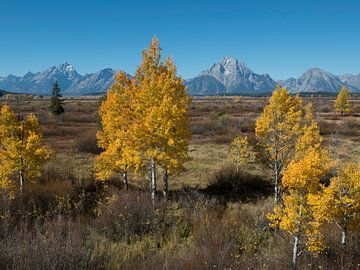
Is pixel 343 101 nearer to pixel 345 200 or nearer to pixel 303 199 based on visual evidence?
pixel 345 200

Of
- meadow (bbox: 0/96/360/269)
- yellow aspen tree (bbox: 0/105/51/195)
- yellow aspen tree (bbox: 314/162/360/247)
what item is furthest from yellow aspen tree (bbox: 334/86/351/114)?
yellow aspen tree (bbox: 0/105/51/195)

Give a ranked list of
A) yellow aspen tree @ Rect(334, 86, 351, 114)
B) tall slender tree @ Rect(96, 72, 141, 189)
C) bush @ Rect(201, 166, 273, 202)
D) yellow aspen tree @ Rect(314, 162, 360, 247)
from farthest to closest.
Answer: yellow aspen tree @ Rect(334, 86, 351, 114), bush @ Rect(201, 166, 273, 202), tall slender tree @ Rect(96, 72, 141, 189), yellow aspen tree @ Rect(314, 162, 360, 247)

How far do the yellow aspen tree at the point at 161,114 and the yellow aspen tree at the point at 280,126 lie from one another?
148 inches

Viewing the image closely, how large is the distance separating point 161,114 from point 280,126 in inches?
205

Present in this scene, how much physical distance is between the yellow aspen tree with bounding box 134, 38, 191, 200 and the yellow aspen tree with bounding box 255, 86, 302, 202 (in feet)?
A: 12.4

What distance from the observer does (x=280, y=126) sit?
13.7m

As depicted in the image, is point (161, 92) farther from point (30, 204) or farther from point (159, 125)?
point (30, 204)

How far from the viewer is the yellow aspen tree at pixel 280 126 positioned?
1388cm

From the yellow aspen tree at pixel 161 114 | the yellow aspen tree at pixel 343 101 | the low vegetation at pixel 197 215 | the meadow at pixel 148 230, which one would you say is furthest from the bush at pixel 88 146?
the yellow aspen tree at pixel 343 101

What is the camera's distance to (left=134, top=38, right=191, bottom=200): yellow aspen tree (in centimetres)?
1231

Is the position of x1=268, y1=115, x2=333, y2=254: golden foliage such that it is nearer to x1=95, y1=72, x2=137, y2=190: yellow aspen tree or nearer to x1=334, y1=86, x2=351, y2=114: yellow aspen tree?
x1=95, y1=72, x2=137, y2=190: yellow aspen tree

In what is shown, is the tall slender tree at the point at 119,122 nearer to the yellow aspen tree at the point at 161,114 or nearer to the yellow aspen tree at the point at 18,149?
the yellow aspen tree at the point at 161,114

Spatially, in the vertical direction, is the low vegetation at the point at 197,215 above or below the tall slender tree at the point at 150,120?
below

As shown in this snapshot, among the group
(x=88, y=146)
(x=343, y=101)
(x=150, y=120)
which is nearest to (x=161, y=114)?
(x=150, y=120)
